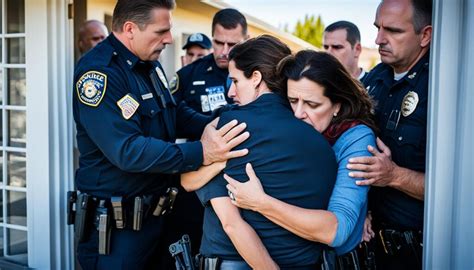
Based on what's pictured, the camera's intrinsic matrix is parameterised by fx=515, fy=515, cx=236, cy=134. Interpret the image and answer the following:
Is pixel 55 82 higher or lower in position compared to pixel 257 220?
higher

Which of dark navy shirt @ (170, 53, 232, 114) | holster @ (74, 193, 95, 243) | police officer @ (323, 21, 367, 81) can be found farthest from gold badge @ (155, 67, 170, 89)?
police officer @ (323, 21, 367, 81)

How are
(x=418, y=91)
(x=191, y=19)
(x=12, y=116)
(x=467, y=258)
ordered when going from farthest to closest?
(x=191, y=19), (x=12, y=116), (x=418, y=91), (x=467, y=258)

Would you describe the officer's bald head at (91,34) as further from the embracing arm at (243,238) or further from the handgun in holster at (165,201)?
the embracing arm at (243,238)

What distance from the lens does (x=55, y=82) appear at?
9.62 feet

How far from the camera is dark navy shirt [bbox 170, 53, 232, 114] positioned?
374 cm

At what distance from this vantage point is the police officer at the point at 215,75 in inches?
147

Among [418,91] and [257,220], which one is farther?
[418,91]

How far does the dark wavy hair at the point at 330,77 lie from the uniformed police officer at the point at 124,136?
62 centimetres

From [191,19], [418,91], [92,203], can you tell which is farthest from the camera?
[191,19]

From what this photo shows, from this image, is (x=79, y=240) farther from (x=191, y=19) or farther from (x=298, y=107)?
(x=191, y=19)

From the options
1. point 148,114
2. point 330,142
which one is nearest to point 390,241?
point 330,142

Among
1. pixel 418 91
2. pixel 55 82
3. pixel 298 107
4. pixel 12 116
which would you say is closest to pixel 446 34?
pixel 418 91

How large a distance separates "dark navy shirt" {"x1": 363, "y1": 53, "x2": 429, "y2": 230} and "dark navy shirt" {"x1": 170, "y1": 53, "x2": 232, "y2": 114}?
58.8 inches

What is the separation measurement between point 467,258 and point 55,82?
2277mm
